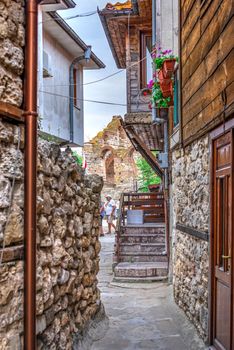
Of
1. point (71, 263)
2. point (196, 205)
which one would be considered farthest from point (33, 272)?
point (196, 205)

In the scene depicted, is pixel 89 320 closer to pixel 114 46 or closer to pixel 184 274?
pixel 184 274

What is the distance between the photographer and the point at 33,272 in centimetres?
324

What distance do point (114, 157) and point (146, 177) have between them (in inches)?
124

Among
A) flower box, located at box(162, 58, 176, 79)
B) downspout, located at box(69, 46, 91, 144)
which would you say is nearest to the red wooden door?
flower box, located at box(162, 58, 176, 79)

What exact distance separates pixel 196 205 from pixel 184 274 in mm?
A: 1385

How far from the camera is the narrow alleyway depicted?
18.7 ft

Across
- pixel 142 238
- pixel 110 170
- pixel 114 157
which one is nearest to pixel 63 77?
pixel 142 238

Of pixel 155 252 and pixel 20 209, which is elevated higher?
pixel 20 209

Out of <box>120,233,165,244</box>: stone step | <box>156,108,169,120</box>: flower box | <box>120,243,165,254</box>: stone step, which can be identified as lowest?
<box>120,243,165,254</box>: stone step

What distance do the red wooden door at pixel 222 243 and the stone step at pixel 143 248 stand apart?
6695 millimetres

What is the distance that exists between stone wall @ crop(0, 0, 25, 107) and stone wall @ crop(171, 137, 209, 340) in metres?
2.72

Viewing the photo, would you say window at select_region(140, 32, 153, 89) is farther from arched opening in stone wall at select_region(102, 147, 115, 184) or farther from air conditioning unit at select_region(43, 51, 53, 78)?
arched opening in stone wall at select_region(102, 147, 115, 184)

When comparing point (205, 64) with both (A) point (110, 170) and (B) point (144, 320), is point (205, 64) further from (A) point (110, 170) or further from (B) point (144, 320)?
(A) point (110, 170)

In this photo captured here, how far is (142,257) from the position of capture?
11.3m
